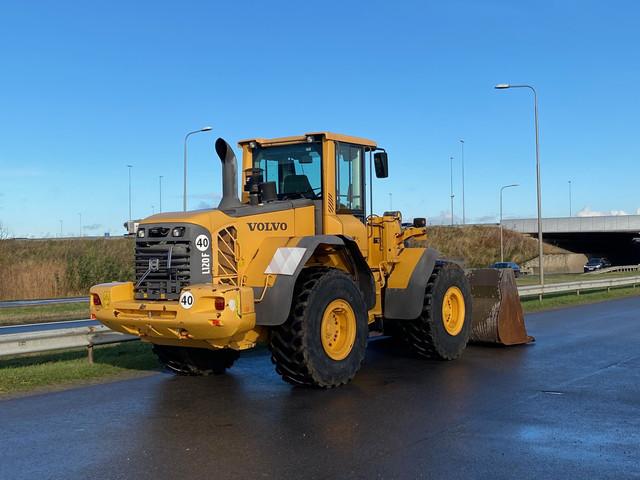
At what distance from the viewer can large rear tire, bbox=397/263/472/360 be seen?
1031cm

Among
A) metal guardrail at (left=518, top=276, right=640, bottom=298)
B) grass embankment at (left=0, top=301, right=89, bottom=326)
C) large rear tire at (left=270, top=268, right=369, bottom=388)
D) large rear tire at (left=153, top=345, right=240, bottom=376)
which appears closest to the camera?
large rear tire at (left=270, top=268, right=369, bottom=388)

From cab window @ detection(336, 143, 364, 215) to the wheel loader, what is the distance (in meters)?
0.02

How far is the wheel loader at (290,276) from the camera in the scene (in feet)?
26.1

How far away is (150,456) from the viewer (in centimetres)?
579

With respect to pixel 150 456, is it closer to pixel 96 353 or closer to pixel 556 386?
pixel 556 386

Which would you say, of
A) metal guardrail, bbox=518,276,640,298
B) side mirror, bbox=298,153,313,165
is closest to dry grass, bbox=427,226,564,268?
metal guardrail, bbox=518,276,640,298

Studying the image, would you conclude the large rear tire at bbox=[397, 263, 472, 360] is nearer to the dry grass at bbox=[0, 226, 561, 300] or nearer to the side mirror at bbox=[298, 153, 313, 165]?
the side mirror at bbox=[298, 153, 313, 165]

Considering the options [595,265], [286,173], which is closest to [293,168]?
[286,173]

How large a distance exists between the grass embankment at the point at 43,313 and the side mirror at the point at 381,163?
13.7 metres

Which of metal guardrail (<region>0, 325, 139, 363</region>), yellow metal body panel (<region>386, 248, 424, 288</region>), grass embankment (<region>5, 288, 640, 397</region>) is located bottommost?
grass embankment (<region>5, 288, 640, 397</region>)

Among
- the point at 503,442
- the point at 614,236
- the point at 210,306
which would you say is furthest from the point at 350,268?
the point at 614,236

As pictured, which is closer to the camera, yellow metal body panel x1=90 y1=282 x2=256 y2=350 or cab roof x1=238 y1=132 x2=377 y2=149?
yellow metal body panel x1=90 y1=282 x2=256 y2=350

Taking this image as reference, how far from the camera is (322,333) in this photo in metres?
8.41

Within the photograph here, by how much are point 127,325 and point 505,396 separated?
449 centimetres
